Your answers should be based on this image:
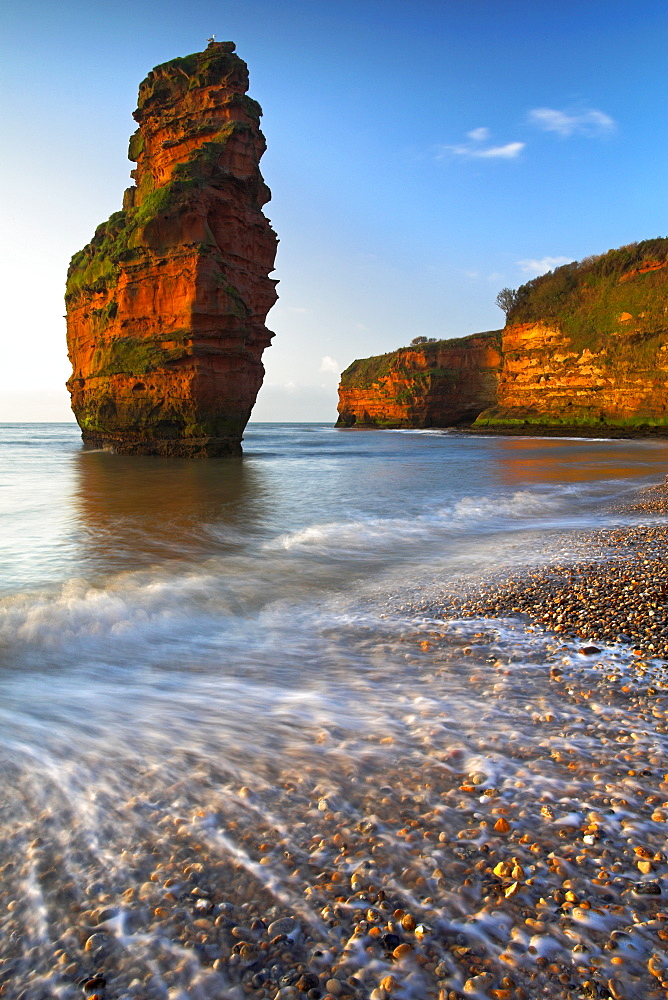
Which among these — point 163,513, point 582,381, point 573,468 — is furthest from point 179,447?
point 582,381

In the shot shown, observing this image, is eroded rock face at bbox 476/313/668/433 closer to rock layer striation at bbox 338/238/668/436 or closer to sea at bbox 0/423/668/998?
rock layer striation at bbox 338/238/668/436

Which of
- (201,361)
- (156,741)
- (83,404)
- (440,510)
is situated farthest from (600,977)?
(83,404)

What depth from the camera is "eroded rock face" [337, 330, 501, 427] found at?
7769 centimetres

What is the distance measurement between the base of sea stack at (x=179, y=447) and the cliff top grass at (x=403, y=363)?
56749mm

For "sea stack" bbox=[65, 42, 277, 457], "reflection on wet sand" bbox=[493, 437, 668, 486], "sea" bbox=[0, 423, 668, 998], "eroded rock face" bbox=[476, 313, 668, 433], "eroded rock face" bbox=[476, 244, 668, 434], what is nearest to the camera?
"sea" bbox=[0, 423, 668, 998]

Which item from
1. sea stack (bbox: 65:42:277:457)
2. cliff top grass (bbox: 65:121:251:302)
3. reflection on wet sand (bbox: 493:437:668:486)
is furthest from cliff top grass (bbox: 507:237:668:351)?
cliff top grass (bbox: 65:121:251:302)

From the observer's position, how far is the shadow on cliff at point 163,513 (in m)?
9.17

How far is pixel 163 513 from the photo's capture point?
41.5ft

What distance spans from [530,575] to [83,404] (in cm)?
3618

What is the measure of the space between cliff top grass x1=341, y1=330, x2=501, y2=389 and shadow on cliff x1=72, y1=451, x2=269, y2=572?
2495 inches

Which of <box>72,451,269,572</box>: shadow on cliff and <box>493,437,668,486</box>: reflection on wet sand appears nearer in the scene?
<box>72,451,269,572</box>: shadow on cliff

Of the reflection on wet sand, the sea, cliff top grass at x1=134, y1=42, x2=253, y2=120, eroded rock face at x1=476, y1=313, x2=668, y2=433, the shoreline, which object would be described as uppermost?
cliff top grass at x1=134, y1=42, x2=253, y2=120

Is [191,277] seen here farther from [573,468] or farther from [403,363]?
[403,363]

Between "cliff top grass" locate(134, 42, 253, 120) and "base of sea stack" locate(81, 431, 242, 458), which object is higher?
"cliff top grass" locate(134, 42, 253, 120)
